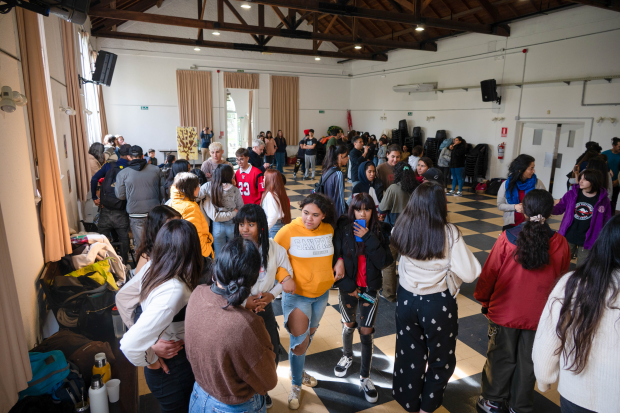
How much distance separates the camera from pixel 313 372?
2805 millimetres

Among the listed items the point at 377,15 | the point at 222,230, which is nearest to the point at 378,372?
the point at 222,230

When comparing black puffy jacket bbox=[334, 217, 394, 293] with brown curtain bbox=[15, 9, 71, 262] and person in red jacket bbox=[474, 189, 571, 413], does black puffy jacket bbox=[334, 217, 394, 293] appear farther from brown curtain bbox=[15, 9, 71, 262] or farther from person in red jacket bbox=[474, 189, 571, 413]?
brown curtain bbox=[15, 9, 71, 262]

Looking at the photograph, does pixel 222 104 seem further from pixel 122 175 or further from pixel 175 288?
pixel 175 288

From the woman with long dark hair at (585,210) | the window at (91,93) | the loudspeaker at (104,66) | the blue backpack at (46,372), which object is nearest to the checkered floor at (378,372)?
the blue backpack at (46,372)

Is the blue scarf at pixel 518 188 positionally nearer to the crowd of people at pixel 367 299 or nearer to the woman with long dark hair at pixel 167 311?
the crowd of people at pixel 367 299

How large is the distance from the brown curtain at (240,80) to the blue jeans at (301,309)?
47.2ft

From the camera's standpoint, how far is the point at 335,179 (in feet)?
12.9

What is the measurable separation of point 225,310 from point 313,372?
5.85ft

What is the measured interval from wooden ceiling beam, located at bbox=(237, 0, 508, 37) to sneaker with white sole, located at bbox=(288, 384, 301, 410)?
292 inches

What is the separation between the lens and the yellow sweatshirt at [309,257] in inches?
89.7

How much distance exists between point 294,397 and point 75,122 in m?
5.51

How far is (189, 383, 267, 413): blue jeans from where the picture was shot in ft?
4.65

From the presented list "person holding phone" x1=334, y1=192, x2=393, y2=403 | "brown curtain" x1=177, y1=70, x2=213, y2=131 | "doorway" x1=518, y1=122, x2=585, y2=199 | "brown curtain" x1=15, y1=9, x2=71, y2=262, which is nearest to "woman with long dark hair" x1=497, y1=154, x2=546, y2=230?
"person holding phone" x1=334, y1=192, x2=393, y2=403

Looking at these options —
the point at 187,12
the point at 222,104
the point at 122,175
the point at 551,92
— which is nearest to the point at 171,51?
the point at 187,12
